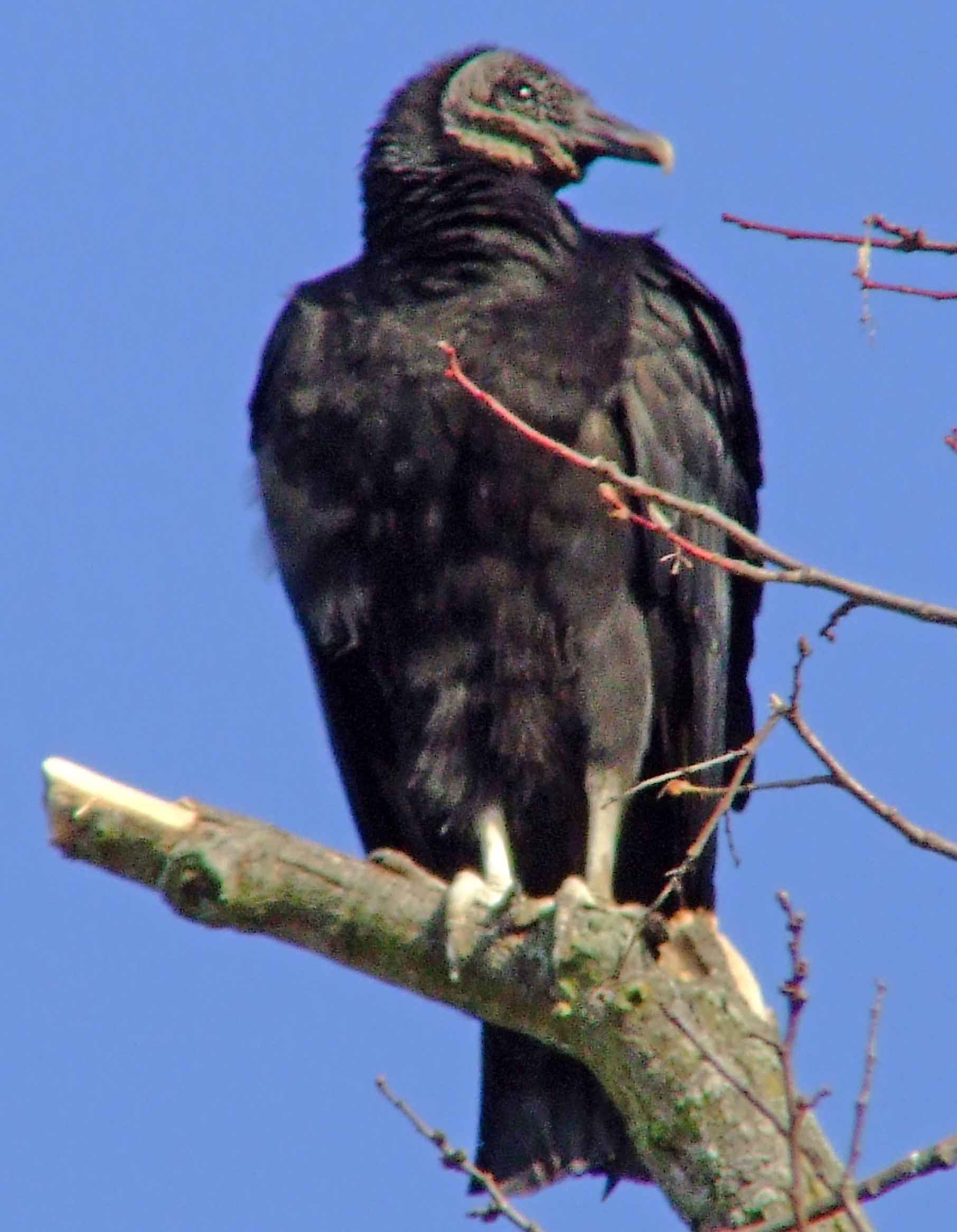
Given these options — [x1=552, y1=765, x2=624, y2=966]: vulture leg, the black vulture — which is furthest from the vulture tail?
[x1=552, y1=765, x2=624, y2=966]: vulture leg

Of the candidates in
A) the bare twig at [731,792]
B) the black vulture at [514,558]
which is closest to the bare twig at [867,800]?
the bare twig at [731,792]

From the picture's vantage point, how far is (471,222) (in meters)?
4.13

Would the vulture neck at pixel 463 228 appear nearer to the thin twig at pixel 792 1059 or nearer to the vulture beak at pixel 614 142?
the vulture beak at pixel 614 142

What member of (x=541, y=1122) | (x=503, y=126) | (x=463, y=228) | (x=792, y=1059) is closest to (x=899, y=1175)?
(x=792, y=1059)

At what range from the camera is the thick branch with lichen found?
9.33ft

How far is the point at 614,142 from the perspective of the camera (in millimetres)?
4645

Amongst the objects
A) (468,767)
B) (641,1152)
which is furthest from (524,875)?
(641,1152)

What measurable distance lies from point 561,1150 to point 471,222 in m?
1.75

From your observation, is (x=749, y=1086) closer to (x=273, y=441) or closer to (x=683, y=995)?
(x=683, y=995)

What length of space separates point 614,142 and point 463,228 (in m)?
0.69

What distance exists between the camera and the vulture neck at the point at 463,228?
4008mm

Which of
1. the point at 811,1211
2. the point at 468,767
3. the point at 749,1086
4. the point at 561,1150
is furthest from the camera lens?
the point at 468,767

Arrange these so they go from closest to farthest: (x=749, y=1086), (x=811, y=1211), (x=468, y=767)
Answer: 1. (x=811, y=1211)
2. (x=749, y=1086)
3. (x=468, y=767)

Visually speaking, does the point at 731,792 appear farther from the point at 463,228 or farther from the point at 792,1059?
the point at 463,228
